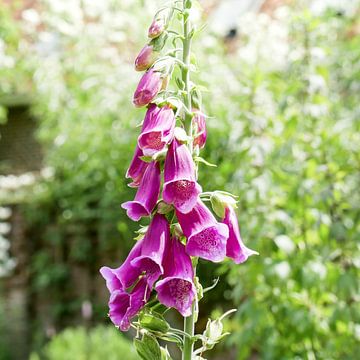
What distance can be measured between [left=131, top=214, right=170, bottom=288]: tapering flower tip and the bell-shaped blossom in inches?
0.8

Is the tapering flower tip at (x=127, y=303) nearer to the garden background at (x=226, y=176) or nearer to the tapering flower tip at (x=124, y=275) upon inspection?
the tapering flower tip at (x=124, y=275)

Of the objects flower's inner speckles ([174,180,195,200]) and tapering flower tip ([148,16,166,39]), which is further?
tapering flower tip ([148,16,166,39])

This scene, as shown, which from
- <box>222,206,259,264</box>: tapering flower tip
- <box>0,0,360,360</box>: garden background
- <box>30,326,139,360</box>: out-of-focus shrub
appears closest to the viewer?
<box>222,206,259,264</box>: tapering flower tip

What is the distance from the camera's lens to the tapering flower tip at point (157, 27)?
1.55 meters

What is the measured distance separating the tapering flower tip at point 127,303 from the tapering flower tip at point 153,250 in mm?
31

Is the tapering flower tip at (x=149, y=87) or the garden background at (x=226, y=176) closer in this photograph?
the tapering flower tip at (x=149, y=87)

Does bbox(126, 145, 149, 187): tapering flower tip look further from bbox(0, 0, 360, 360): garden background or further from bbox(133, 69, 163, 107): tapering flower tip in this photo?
bbox(0, 0, 360, 360): garden background

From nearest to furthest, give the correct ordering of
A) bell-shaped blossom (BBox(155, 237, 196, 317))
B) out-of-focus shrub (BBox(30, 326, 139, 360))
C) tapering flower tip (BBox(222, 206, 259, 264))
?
bell-shaped blossom (BBox(155, 237, 196, 317)) → tapering flower tip (BBox(222, 206, 259, 264)) → out-of-focus shrub (BBox(30, 326, 139, 360))

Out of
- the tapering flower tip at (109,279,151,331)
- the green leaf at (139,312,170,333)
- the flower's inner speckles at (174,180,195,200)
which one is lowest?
the green leaf at (139,312,170,333)

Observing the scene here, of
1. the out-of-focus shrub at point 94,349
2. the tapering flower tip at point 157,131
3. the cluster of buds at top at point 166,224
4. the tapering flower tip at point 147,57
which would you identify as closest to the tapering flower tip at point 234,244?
the cluster of buds at top at point 166,224

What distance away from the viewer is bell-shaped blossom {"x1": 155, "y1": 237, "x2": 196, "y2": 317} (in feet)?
4.64

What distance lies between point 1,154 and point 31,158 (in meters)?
0.54

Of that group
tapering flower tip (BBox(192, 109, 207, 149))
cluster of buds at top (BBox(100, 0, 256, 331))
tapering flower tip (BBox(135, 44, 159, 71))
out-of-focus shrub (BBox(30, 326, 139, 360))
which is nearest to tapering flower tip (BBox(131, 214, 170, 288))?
cluster of buds at top (BBox(100, 0, 256, 331))

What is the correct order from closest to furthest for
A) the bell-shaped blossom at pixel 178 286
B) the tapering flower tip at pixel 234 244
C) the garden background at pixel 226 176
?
1. the bell-shaped blossom at pixel 178 286
2. the tapering flower tip at pixel 234 244
3. the garden background at pixel 226 176
